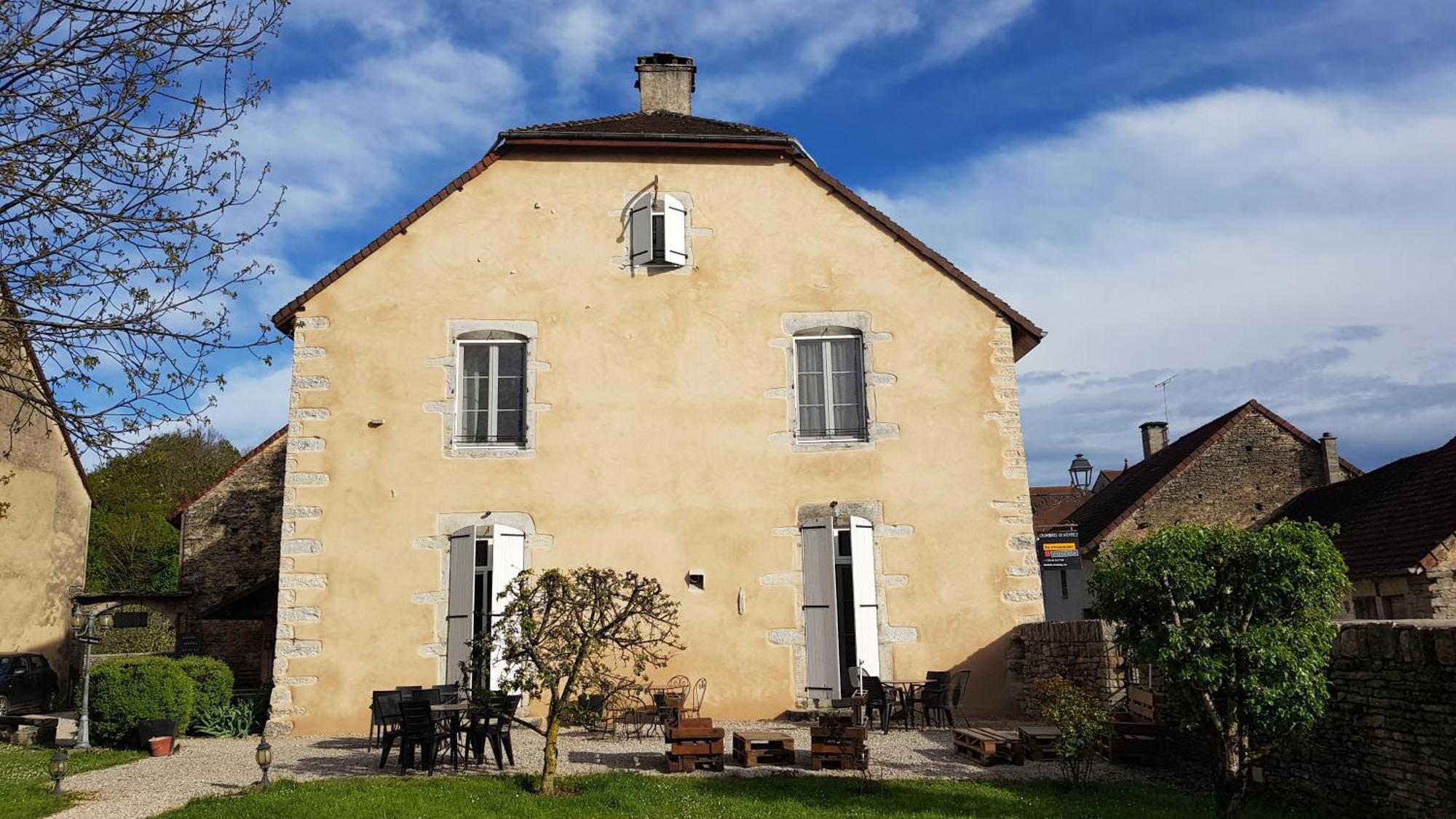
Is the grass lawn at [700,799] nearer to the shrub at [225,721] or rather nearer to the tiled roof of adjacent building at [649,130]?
the shrub at [225,721]

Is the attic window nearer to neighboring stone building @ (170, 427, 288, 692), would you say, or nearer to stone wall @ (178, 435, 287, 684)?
neighboring stone building @ (170, 427, 288, 692)

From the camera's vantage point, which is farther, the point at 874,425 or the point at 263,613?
the point at 263,613

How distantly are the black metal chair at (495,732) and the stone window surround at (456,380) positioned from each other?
3.41m

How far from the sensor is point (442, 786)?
7.75 metres

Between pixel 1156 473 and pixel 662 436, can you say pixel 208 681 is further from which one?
pixel 1156 473

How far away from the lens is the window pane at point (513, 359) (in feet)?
39.5

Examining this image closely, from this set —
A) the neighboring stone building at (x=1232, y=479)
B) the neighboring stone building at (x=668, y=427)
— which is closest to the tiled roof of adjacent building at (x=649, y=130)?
the neighboring stone building at (x=668, y=427)

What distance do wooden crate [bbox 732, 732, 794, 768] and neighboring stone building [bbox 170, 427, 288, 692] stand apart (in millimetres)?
11419

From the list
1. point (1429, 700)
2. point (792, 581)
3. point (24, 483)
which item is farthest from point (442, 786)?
point (24, 483)

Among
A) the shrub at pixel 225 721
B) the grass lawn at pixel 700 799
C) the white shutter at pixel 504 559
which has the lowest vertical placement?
the grass lawn at pixel 700 799

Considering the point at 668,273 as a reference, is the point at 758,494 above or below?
below

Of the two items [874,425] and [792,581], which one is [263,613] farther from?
[874,425]

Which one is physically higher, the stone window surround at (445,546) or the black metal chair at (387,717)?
the stone window surround at (445,546)

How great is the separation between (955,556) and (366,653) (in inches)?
262
